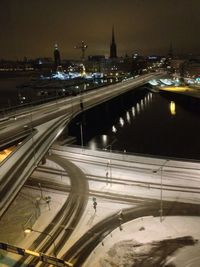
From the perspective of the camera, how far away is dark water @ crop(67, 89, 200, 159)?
51.0m

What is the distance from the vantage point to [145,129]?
214 feet

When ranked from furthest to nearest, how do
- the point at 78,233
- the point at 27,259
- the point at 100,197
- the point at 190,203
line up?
the point at 100,197, the point at 190,203, the point at 78,233, the point at 27,259

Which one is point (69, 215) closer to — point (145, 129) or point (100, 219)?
point (100, 219)

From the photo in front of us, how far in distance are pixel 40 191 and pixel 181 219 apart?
45.3ft

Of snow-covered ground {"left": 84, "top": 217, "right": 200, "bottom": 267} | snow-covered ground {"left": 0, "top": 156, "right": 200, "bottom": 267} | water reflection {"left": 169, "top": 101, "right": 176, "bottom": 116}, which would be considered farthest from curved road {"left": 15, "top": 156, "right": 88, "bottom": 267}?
water reflection {"left": 169, "top": 101, "right": 176, "bottom": 116}

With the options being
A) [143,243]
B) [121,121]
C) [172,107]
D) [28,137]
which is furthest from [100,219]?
[172,107]

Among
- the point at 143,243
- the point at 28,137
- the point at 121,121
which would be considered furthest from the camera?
the point at 121,121

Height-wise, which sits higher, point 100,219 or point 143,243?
point 100,219

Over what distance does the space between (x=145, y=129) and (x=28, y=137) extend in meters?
34.1

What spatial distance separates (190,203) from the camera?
2522 cm

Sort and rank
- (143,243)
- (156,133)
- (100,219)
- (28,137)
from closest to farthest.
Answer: (143,243)
(100,219)
(28,137)
(156,133)

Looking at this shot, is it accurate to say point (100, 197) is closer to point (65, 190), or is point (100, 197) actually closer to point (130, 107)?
point (65, 190)

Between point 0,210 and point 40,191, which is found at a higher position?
point 0,210

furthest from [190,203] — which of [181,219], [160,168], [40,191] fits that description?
[40,191]
